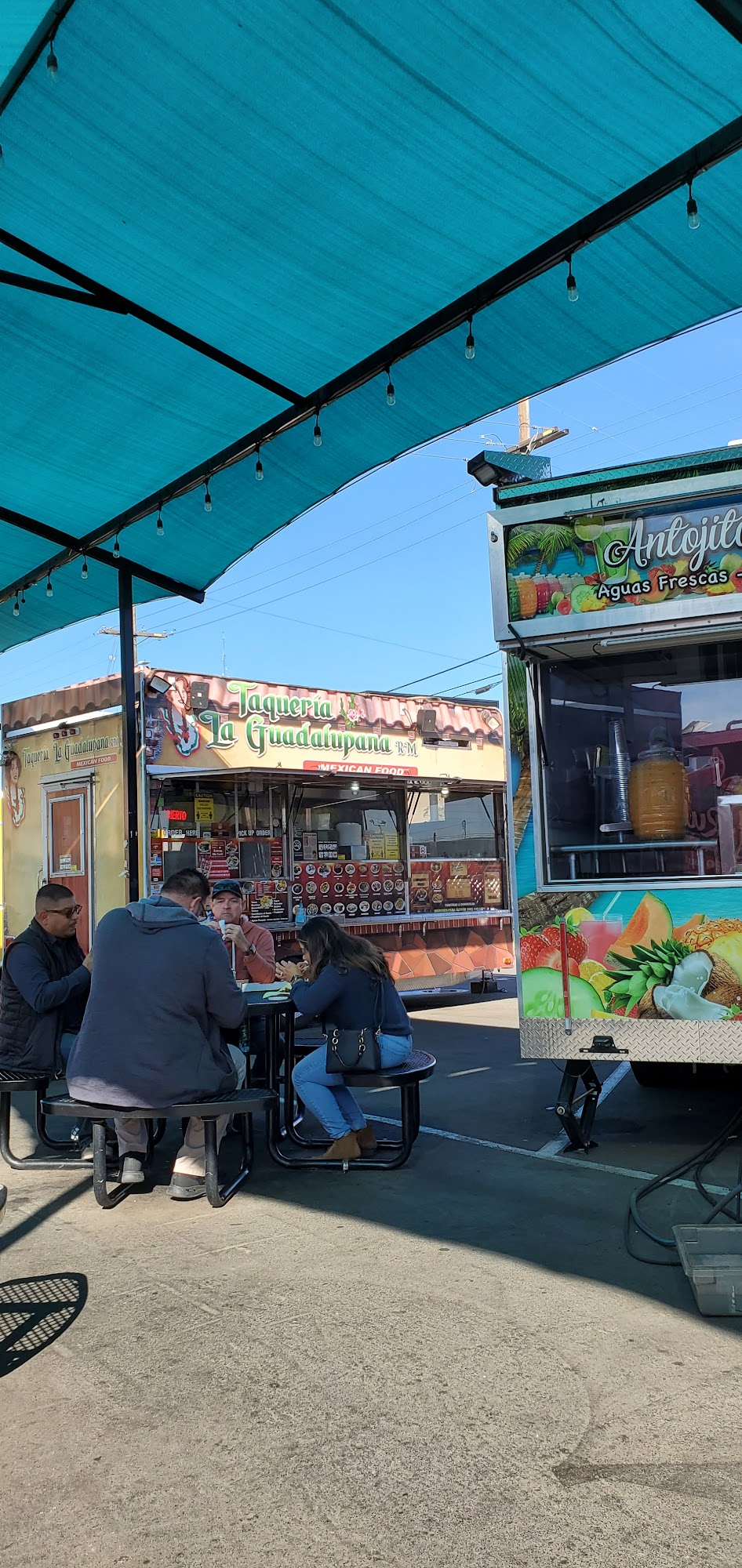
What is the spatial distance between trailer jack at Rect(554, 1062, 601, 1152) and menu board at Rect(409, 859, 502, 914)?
21.8ft

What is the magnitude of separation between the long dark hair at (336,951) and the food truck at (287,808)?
4152 mm

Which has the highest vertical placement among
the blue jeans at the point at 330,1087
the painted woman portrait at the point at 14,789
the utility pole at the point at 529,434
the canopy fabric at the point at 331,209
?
the utility pole at the point at 529,434

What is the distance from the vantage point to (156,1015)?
473 centimetres

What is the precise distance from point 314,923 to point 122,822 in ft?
17.5

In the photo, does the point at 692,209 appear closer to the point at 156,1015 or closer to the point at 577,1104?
the point at 156,1015

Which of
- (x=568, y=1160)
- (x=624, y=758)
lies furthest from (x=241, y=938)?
(x=624, y=758)

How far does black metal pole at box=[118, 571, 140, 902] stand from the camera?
8750 mm

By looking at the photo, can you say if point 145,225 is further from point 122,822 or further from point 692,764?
point 122,822

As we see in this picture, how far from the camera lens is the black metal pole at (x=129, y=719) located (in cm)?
875

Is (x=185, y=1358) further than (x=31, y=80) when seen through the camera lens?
No

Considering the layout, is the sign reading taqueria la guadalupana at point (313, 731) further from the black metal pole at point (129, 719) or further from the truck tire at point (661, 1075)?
the truck tire at point (661, 1075)

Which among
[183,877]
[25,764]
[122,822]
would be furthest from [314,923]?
[25,764]

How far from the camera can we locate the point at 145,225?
485 cm

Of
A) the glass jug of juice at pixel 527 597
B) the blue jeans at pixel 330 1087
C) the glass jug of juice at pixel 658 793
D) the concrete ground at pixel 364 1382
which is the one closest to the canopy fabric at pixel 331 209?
the glass jug of juice at pixel 527 597
